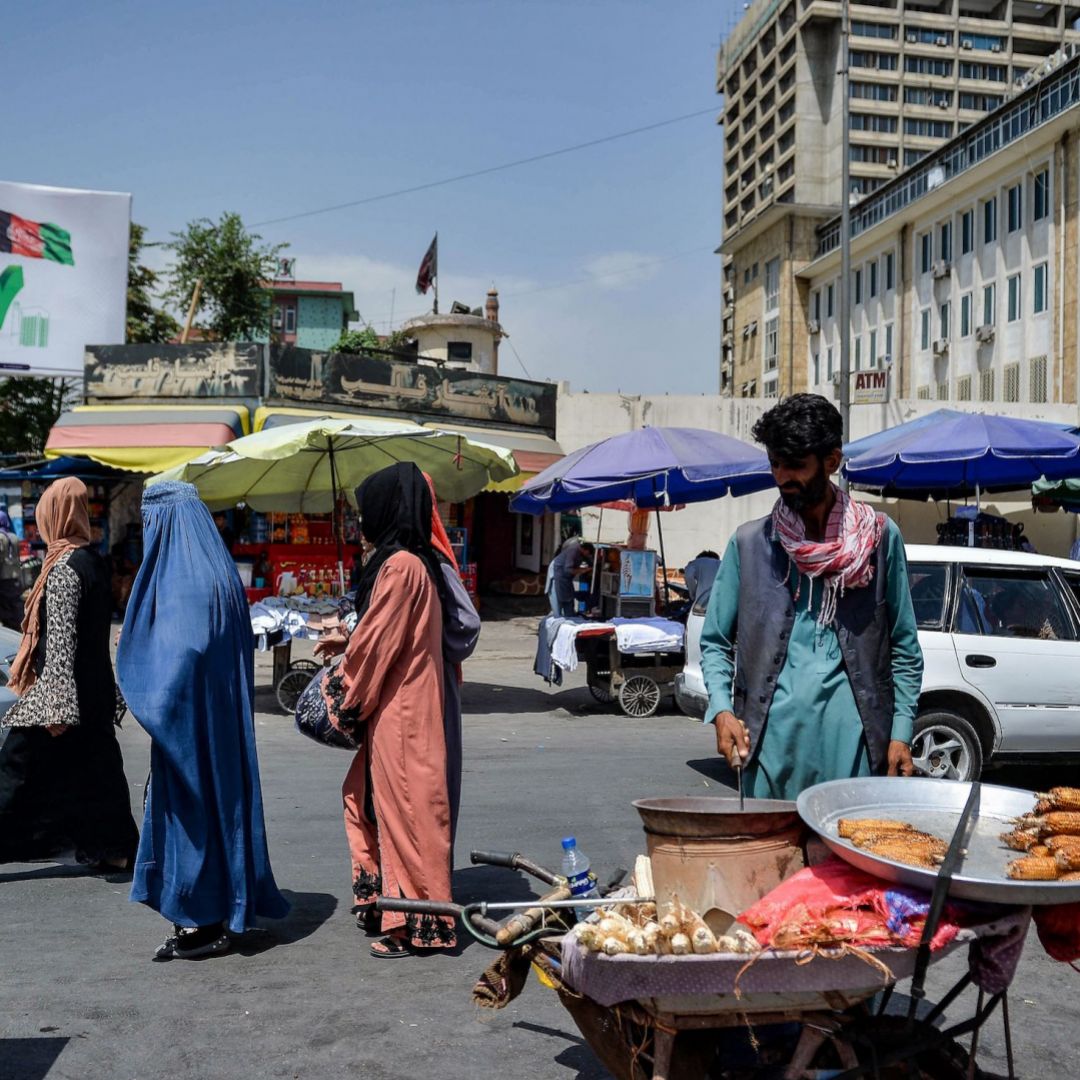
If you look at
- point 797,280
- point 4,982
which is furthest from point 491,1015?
point 797,280

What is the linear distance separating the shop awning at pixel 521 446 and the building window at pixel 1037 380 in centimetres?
1751

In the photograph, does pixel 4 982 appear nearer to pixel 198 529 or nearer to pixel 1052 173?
pixel 198 529

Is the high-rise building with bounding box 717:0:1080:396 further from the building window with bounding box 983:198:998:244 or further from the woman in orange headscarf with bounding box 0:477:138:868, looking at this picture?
the woman in orange headscarf with bounding box 0:477:138:868

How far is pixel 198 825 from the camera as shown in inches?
173

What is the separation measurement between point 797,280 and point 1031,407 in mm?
27875

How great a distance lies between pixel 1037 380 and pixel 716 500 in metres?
15.7

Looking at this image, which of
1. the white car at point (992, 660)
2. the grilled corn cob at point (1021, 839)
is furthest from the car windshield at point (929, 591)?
the grilled corn cob at point (1021, 839)

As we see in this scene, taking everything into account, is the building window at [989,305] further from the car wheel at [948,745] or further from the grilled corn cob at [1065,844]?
the grilled corn cob at [1065,844]

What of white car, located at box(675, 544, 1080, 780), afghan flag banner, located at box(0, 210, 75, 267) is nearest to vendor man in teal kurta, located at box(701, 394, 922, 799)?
white car, located at box(675, 544, 1080, 780)

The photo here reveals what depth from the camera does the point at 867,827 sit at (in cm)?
245

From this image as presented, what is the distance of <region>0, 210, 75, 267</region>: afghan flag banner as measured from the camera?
2233 cm

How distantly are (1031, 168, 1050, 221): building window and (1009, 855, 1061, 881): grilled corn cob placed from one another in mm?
33454

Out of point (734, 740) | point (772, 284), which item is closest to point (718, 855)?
point (734, 740)

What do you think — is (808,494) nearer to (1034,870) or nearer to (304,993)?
(1034,870)
